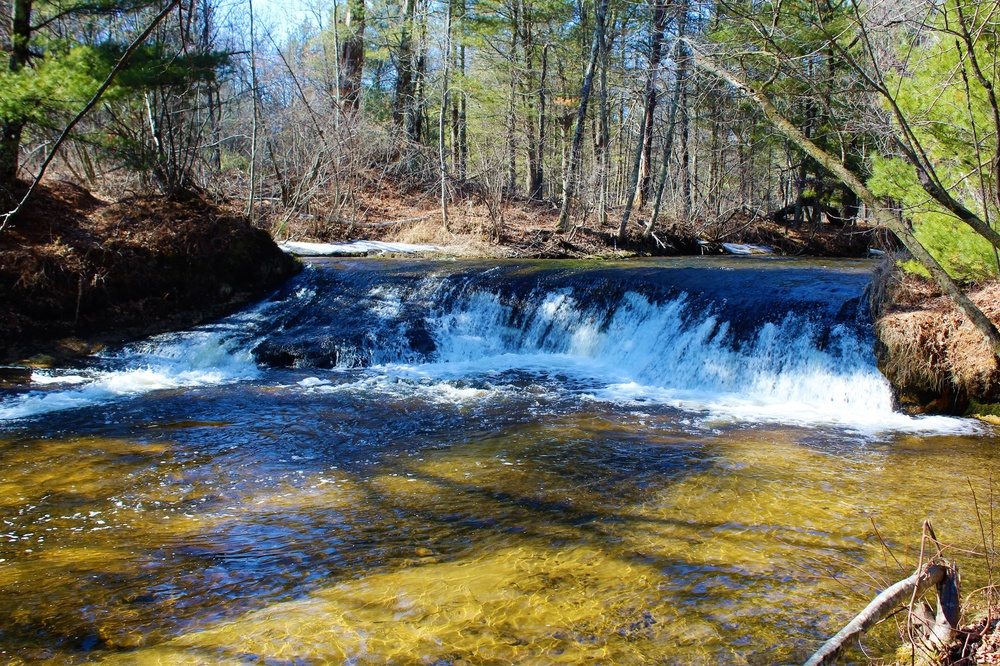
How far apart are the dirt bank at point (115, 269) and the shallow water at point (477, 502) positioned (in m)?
1.09

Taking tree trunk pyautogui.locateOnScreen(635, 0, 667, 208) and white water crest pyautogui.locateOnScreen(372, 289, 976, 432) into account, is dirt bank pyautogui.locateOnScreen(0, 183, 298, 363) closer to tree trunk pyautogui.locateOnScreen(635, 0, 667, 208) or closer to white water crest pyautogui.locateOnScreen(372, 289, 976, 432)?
white water crest pyautogui.locateOnScreen(372, 289, 976, 432)

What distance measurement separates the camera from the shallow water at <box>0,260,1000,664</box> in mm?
3281

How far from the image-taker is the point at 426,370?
394 inches

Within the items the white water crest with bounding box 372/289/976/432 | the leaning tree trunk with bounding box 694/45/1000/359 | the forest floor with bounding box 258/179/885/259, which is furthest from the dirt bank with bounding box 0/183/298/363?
the leaning tree trunk with bounding box 694/45/1000/359

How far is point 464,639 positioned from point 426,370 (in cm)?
694

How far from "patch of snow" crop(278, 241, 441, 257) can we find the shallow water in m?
6.36

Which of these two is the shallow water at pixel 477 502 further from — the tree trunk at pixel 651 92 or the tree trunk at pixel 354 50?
the tree trunk at pixel 354 50

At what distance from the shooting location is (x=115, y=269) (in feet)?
36.7

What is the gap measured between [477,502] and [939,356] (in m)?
5.51

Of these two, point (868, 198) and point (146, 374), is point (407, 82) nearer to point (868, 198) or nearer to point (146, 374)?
point (146, 374)

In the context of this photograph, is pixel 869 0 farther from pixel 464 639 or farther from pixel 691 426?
pixel 464 639

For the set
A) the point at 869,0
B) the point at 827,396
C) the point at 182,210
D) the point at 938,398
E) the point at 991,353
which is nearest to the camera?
the point at 869,0

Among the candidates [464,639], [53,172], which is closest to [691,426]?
[464,639]

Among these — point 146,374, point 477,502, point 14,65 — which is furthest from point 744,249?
point 14,65
